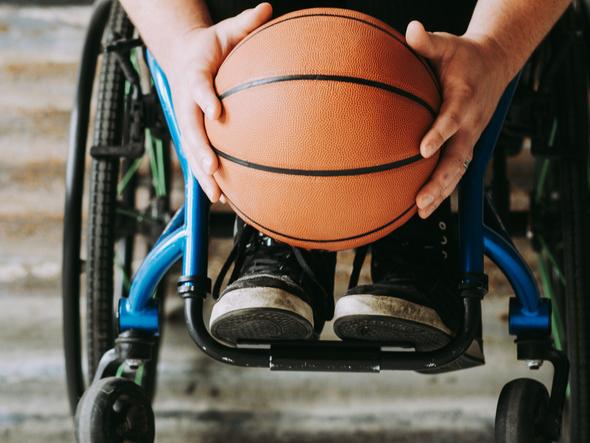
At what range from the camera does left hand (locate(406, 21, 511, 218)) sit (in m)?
0.96

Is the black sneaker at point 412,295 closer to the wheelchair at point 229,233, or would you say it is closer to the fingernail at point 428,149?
the wheelchair at point 229,233

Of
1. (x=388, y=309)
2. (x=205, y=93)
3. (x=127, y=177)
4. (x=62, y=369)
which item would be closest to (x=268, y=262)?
(x=388, y=309)

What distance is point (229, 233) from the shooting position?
64.1 inches

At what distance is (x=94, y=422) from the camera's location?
116 centimetres

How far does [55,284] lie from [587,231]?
142cm

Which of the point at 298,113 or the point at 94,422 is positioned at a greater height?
the point at 298,113

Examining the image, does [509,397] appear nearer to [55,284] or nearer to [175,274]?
[175,274]

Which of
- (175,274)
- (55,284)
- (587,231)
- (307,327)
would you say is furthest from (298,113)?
(55,284)

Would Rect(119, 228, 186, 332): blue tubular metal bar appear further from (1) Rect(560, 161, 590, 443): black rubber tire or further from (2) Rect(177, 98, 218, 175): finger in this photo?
(1) Rect(560, 161, 590, 443): black rubber tire

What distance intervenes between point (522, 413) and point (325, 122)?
1.95 feet

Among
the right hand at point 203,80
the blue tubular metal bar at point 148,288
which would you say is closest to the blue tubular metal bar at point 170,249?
the blue tubular metal bar at point 148,288

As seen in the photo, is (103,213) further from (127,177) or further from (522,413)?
(522,413)

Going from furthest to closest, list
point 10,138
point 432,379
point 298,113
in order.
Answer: point 10,138
point 432,379
point 298,113

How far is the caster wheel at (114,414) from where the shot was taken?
1165 mm
